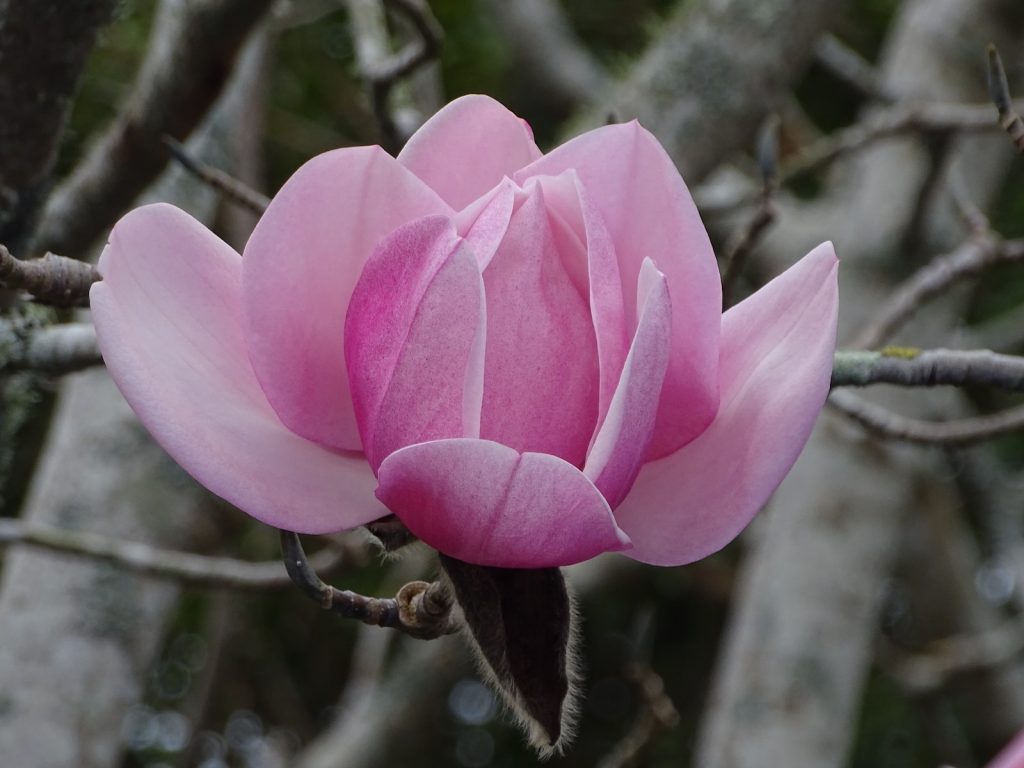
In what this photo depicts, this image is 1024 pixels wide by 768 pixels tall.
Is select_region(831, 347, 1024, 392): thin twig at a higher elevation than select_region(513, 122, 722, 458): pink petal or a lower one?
lower

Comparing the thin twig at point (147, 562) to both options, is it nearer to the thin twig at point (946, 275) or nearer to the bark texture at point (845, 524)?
the thin twig at point (946, 275)

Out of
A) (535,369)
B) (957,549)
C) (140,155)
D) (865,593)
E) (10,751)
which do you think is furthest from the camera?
(957,549)

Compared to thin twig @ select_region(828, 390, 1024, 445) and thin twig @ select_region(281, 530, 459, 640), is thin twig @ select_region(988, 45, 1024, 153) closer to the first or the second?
thin twig @ select_region(828, 390, 1024, 445)

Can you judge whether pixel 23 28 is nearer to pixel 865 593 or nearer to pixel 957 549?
pixel 865 593

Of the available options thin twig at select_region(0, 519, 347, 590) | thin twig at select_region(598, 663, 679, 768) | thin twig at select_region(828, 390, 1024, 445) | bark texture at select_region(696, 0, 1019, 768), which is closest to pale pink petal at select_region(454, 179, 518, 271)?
thin twig at select_region(828, 390, 1024, 445)

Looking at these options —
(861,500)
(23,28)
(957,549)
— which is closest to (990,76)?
(23,28)

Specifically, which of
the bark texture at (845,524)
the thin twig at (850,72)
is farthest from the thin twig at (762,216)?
the thin twig at (850,72)

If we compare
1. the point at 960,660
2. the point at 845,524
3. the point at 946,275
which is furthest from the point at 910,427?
the point at 960,660
